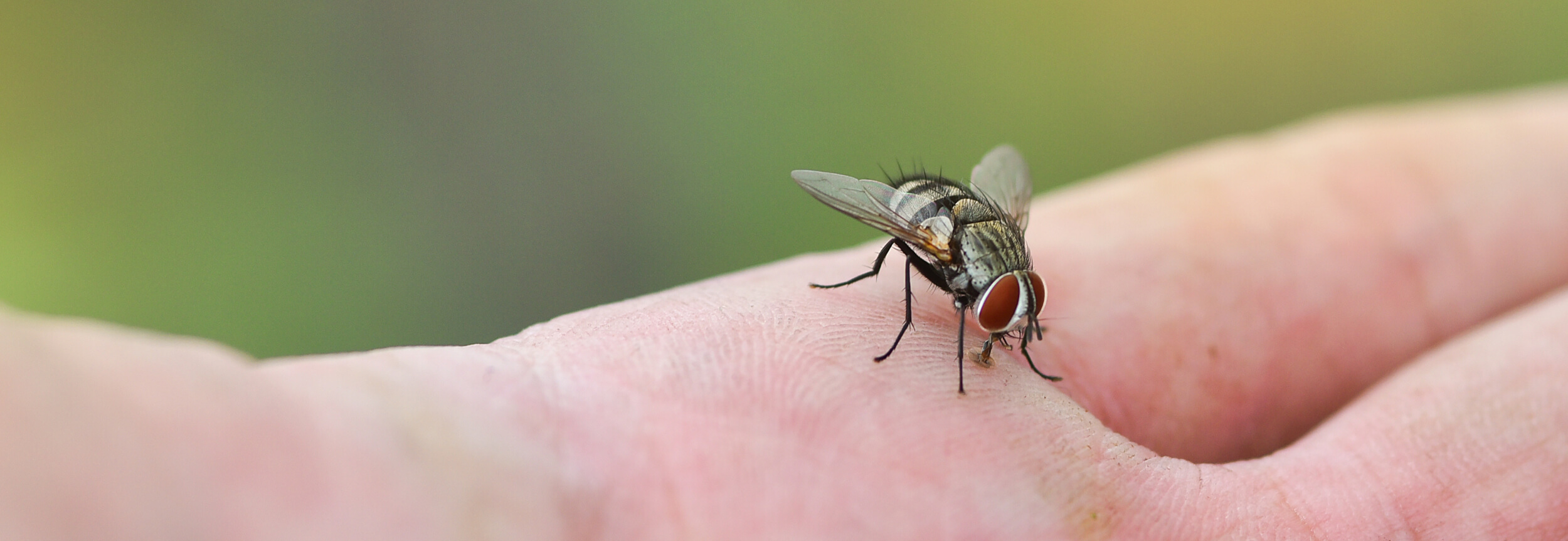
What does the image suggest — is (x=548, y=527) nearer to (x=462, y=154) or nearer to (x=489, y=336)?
(x=489, y=336)

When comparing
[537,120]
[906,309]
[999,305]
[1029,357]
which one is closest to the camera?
[999,305]

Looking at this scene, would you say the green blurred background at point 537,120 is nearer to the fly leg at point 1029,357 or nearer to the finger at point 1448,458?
the fly leg at point 1029,357

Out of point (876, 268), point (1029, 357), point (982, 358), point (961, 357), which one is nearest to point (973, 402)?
point (961, 357)

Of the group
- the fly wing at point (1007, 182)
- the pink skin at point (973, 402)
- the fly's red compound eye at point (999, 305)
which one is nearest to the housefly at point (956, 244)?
the fly's red compound eye at point (999, 305)

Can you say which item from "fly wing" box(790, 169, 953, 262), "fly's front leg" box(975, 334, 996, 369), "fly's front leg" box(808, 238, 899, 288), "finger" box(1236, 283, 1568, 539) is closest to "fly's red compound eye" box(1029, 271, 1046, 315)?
"fly's front leg" box(975, 334, 996, 369)

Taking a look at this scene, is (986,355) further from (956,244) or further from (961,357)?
(956,244)

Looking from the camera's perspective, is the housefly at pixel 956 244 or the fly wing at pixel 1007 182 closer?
the housefly at pixel 956 244

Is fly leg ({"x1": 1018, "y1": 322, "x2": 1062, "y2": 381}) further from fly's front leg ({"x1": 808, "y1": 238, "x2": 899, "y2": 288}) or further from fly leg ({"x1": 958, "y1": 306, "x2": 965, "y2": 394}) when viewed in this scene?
fly's front leg ({"x1": 808, "y1": 238, "x2": 899, "y2": 288})
